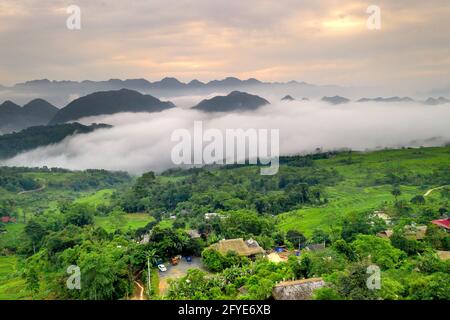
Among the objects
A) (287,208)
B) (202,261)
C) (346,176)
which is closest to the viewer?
(202,261)

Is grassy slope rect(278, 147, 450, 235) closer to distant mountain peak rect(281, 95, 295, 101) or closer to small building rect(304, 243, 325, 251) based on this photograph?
small building rect(304, 243, 325, 251)

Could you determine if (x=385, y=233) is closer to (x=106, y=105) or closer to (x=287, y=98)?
(x=106, y=105)

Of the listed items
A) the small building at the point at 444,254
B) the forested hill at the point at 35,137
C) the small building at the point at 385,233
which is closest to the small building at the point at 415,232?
the small building at the point at 385,233

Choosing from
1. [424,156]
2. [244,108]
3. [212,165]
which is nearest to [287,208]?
[424,156]

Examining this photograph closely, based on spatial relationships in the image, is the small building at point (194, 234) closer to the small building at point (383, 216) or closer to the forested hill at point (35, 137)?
the small building at point (383, 216)

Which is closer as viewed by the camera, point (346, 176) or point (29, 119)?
point (346, 176)

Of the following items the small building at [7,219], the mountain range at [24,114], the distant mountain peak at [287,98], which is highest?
the distant mountain peak at [287,98]
